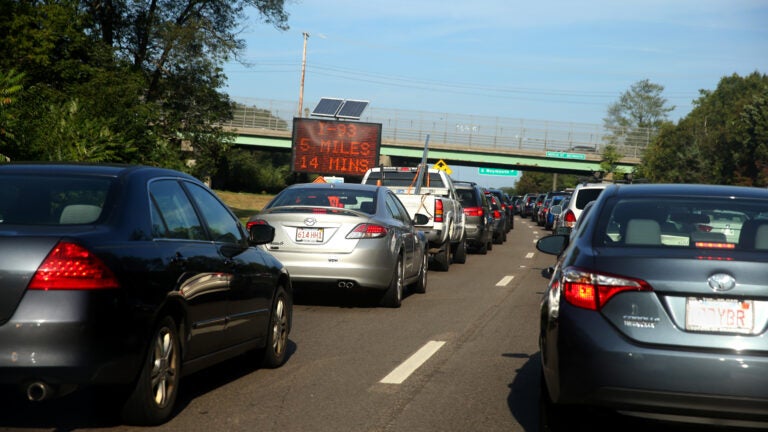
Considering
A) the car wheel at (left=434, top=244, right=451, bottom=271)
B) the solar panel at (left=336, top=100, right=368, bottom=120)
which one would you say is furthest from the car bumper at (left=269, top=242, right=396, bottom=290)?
the solar panel at (left=336, top=100, right=368, bottom=120)

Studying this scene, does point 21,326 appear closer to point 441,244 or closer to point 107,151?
point 441,244

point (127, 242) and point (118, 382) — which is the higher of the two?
point (127, 242)

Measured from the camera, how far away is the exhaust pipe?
510cm

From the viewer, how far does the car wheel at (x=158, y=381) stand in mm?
5719

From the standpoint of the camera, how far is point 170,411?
243 inches

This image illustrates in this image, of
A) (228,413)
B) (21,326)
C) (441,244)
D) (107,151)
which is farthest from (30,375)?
(107,151)

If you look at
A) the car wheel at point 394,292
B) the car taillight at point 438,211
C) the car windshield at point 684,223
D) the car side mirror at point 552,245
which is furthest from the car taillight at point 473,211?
the car windshield at point 684,223

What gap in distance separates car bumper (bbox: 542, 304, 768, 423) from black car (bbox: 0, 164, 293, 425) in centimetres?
227

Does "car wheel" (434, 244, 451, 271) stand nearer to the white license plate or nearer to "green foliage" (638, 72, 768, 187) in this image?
the white license plate

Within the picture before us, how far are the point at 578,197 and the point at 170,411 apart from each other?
50.0 ft

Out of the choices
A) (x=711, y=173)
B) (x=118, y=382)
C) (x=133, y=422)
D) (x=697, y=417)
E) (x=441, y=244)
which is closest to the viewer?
(x=697, y=417)

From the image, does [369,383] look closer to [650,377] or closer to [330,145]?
[650,377]

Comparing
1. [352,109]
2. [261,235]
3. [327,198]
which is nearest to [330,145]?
[352,109]

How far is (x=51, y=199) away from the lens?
232 inches
